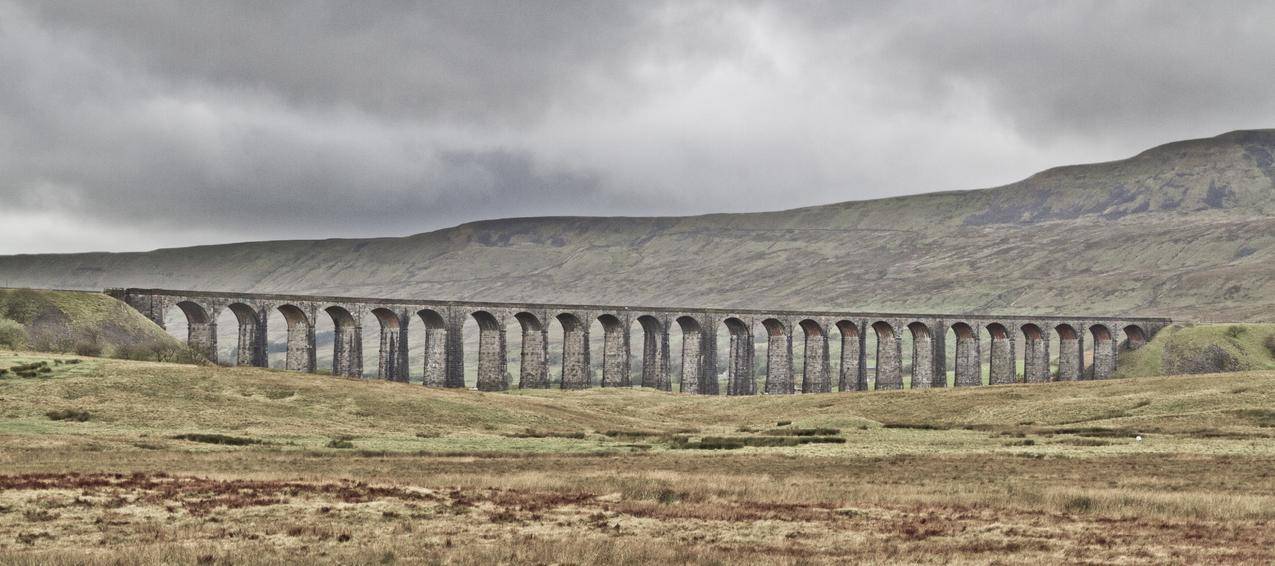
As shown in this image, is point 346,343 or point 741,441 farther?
point 346,343

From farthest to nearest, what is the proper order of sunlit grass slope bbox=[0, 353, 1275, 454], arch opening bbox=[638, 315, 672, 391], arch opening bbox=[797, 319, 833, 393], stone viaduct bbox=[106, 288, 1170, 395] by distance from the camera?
arch opening bbox=[797, 319, 833, 393] < arch opening bbox=[638, 315, 672, 391] < stone viaduct bbox=[106, 288, 1170, 395] < sunlit grass slope bbox=[0, 353, 1275, 454]

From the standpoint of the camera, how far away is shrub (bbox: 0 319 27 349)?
83125mm

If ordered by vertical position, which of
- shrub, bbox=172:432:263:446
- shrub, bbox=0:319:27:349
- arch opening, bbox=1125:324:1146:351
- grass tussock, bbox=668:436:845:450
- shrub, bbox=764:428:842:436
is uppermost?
shrub, bbox=0:319:27:349

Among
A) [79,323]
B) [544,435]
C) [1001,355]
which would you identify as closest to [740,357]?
[1001,355]

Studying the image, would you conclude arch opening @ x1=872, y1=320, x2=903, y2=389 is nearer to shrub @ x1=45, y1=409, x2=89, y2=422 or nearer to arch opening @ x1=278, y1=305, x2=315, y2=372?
arch opening @ x1=278, y1=305, x2=315, y2=372

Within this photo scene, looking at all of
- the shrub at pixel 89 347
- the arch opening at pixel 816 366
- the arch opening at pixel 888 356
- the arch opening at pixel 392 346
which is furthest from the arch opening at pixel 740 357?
the shrub at pixel 89 347

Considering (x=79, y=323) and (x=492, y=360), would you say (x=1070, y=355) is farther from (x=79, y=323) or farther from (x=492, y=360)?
(x=79, y=323)

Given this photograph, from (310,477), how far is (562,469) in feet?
34.1

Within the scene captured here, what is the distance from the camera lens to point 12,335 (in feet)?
277

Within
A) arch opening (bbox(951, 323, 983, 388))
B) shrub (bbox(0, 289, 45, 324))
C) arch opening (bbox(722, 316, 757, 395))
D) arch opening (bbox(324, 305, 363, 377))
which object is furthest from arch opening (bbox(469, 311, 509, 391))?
arch opening (bbox(951, 323, 983, 388))

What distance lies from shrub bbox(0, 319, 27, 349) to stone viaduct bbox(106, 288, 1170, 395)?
1236 centimetres

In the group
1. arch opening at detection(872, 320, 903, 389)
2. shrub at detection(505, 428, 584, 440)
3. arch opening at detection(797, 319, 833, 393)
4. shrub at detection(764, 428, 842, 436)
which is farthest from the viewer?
arch opening at detection(872, 320, 903, 389)

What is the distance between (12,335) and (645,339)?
70.0m

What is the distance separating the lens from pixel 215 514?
2650 cm
